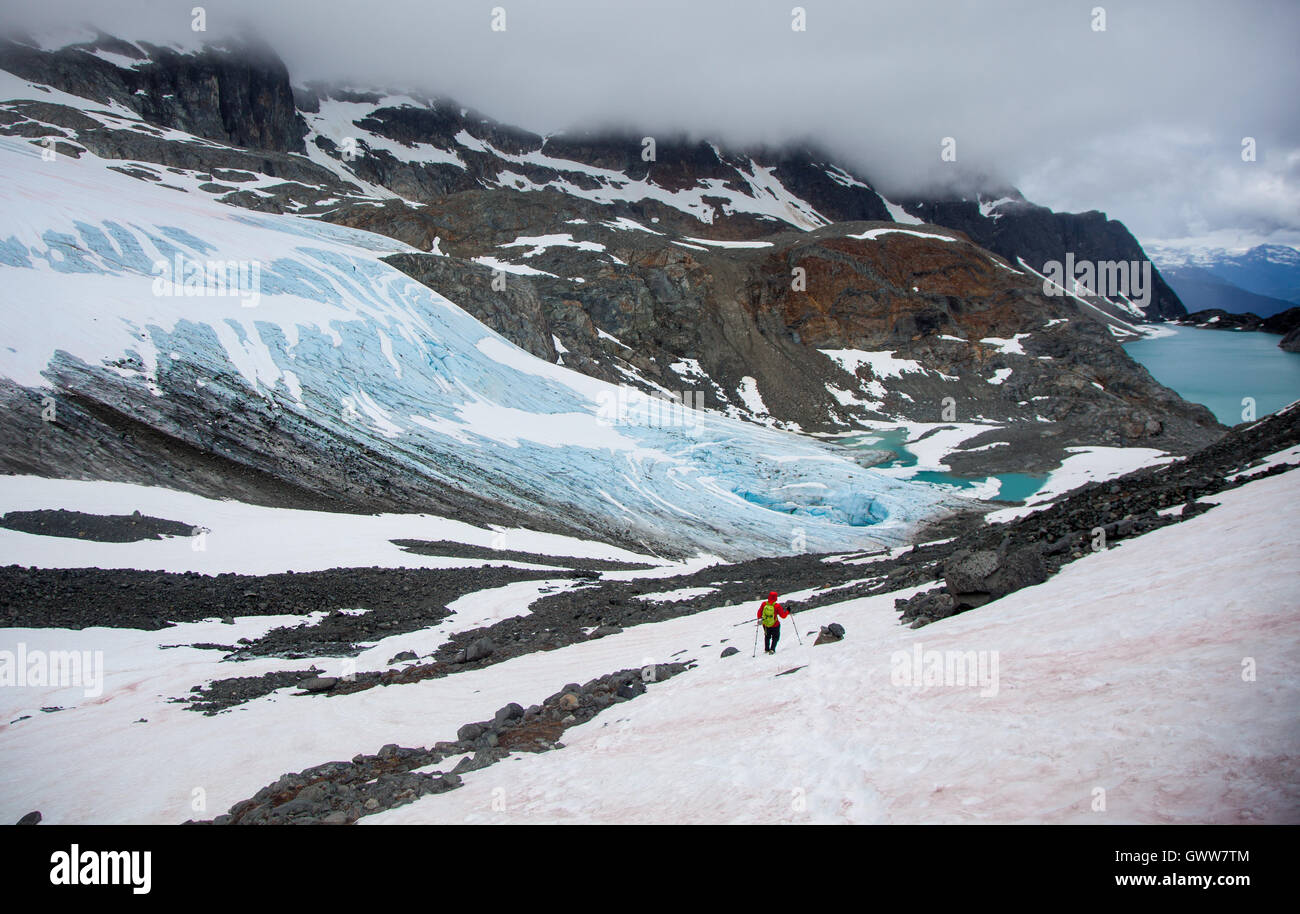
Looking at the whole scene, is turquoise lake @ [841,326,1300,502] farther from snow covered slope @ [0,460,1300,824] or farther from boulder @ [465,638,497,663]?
snow covered slope @ [0,460,1300,824]

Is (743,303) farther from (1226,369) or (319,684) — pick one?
(1226,369)

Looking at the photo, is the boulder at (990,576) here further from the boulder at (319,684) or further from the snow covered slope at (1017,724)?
the boulder at (319,684)

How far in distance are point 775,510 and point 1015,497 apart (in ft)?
69.2

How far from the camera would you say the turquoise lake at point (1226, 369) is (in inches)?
3585

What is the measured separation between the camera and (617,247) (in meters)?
89.1

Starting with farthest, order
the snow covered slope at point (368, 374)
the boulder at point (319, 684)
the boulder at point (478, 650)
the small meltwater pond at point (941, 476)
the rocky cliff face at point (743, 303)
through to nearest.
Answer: the rocky cliff face at point (743, 303), the small meltwater pond at point (941, 476), the snow covered slope at point (368, 374), the boulder at point (478, 650), the boulder at point (319, 684)

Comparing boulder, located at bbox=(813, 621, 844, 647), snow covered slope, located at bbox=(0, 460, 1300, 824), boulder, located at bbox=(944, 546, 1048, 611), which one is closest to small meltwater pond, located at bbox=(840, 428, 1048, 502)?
boulder, located at bbox=(944, 546, 1048, 611)

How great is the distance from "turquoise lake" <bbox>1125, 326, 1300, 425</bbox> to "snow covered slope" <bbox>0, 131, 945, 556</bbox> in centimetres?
5991

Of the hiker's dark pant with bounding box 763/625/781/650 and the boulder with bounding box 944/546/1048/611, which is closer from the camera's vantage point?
the boulder with bounding box 944/546/1048/611

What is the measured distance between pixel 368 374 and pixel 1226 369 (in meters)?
140

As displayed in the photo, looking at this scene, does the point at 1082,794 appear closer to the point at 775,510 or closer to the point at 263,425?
the point at 263,425

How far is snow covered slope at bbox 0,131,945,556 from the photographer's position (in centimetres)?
3011

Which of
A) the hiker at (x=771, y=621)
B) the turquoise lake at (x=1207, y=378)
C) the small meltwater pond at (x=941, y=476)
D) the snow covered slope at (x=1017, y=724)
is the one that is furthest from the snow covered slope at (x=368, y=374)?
the snow covered slope at (x=1017, y=724)

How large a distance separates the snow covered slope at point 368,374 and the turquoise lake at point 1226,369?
59906 millimetres
